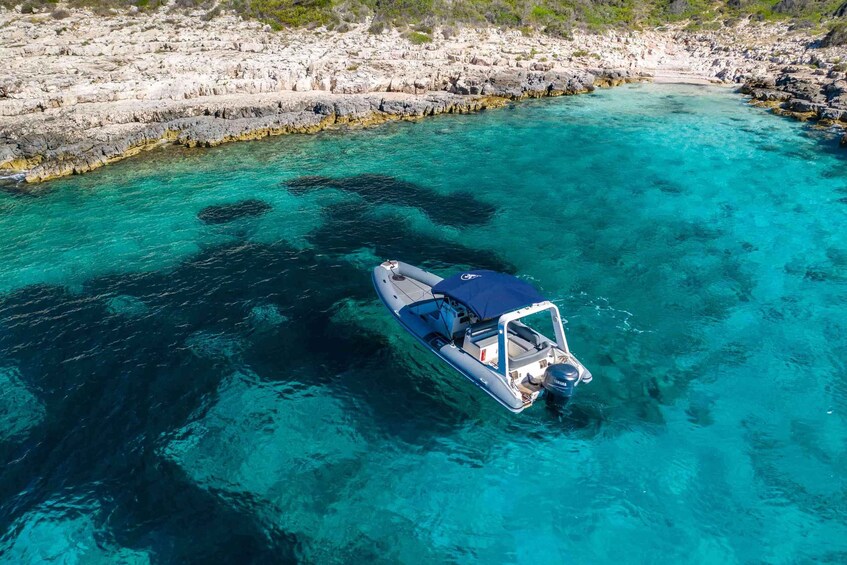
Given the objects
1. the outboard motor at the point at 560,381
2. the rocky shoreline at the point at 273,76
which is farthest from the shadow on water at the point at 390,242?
the rocky shoreline at the point at 273,76

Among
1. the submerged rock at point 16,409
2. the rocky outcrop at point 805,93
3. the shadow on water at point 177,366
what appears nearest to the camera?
the shadow on water at point 177,366

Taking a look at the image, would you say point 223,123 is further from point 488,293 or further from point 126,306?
point 488,293

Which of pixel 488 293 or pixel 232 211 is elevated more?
pixel 488 293

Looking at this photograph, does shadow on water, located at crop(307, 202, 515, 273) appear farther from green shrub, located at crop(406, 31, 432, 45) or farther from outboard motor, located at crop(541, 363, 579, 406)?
green shrub, located at crop(406, 31, 432, 45)

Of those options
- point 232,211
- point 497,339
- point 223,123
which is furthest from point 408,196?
point 223,123

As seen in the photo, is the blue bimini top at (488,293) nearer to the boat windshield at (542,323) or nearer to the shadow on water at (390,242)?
the boat windshield at (542,323)

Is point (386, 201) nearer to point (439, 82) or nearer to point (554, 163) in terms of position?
point (554, 163)
